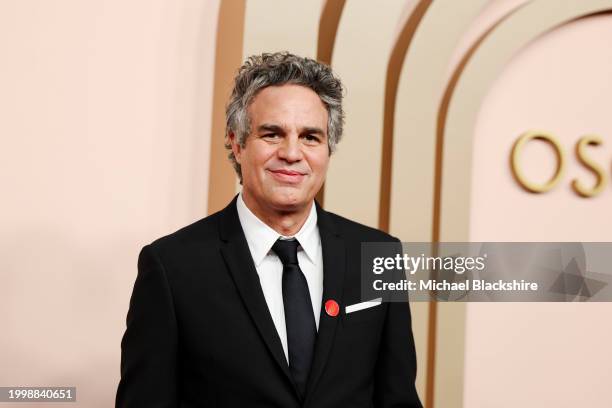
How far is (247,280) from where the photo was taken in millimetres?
1515

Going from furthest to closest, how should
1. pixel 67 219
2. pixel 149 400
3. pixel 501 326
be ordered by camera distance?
pixel 501 326 < pixel 67 219 < pixel 149 400

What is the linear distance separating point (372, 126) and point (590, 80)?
3.15 feet

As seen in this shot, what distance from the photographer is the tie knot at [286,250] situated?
5.18ft

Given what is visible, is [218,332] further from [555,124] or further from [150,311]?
[555,124]

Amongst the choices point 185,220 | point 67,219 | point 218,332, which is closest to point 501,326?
point 185,220

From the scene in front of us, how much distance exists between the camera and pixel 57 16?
7.13ft

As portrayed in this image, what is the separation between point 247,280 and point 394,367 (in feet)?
1.38

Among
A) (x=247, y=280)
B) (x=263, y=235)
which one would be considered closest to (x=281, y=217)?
(x=263, y=235)

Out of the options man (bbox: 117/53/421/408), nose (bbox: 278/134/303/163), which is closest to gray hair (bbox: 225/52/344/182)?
man (bbox: 117/53/421/408)

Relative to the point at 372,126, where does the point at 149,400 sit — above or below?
below

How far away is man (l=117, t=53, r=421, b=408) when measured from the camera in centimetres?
147

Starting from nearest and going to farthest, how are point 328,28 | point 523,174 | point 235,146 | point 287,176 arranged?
point 287,176 → point 235,146 → point 328,28 → point 523,174

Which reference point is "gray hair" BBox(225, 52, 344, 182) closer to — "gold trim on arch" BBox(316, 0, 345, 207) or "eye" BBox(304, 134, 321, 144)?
→ "eye" BBox(304, 134, 321, 144)

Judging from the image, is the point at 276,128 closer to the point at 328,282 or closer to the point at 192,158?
the point at 328,282
